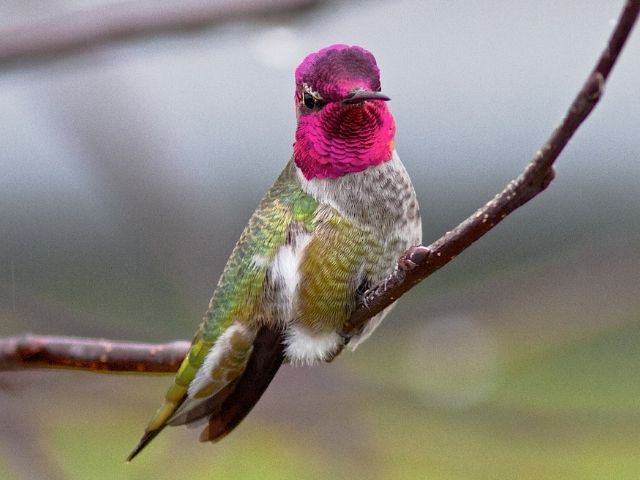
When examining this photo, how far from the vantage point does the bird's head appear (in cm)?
155

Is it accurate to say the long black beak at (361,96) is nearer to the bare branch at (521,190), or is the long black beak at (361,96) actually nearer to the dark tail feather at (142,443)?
the bare branch at (521,190)

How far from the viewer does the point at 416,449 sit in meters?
3.58

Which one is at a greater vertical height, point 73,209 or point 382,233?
point 382,233

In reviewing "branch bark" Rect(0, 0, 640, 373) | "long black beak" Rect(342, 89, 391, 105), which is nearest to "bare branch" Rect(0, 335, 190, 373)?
"branch bark" Rect(0, 0, 640, 373)

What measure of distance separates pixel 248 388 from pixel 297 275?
0.26 m

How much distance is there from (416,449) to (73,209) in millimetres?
3457

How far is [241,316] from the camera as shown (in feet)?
6.75

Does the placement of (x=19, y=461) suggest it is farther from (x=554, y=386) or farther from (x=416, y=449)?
(x=554, y=386)

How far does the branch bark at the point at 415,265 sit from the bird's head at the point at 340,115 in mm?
256

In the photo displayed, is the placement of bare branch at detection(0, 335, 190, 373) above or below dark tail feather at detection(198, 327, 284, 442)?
above

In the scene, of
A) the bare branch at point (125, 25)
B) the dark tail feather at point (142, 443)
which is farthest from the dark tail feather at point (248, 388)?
Answer: the bare branch at point (125, 25)

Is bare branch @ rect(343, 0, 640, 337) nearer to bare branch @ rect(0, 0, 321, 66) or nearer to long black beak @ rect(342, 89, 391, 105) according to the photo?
long black beak @ rect(342, 89, 391, 105)

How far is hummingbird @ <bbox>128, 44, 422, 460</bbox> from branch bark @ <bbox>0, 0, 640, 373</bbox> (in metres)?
0.06

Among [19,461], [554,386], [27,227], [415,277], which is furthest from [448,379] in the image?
[554,386]
